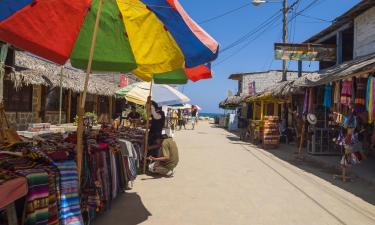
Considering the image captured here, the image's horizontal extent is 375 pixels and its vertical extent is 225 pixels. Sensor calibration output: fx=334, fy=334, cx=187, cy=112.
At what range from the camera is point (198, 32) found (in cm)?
439

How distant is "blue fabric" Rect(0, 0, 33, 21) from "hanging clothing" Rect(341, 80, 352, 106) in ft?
29.3

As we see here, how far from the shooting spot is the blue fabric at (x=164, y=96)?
425 inches

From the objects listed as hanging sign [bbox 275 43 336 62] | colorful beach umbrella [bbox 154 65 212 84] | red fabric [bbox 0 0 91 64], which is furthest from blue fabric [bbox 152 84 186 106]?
hanging sign [bbox 275 43 336 62]

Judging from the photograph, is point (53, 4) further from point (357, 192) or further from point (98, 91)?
point (98, 91)

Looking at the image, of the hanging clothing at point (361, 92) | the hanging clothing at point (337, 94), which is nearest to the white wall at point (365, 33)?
the hanging clothing at point (337, 94)

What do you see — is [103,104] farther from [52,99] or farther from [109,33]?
[109,33]

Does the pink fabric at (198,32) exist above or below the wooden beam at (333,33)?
below

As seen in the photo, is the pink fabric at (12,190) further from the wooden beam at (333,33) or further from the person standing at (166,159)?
the wooden beam at (333,33)

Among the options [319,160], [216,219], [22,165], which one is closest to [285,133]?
[319,160]

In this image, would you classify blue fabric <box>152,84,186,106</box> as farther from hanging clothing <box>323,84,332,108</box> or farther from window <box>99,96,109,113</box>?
window <box>99,96,109,113</box>

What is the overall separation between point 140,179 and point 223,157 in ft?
16.9

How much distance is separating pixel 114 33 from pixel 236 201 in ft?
12.3

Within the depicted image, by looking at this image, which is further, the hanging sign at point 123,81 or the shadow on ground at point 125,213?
the hanging sign at point 123,81

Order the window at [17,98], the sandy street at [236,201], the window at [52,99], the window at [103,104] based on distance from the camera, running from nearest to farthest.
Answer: the sandy street at [236,201], the window at [17,98], the window at [52,99], the window at [103,104]
